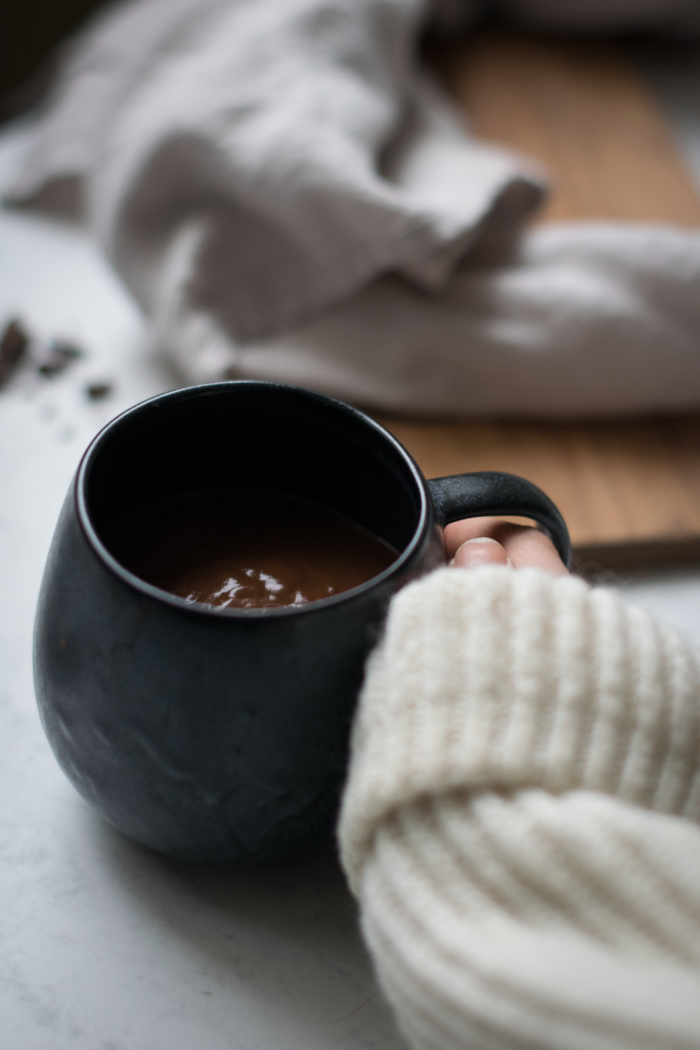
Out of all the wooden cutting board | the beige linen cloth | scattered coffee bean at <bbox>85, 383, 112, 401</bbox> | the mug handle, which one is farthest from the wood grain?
the mug handle

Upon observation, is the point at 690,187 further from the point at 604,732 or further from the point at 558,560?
the point at 604,732

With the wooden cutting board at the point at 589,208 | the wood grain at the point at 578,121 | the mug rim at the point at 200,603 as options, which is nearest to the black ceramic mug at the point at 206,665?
the mug rim at the point at 200,603

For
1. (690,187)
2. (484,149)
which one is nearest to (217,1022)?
(484,149)

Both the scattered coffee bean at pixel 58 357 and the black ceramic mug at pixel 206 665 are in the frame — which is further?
the scattered coffee bean at pixel 58 357

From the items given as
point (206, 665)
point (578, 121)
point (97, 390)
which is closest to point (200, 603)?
point (206, 665)

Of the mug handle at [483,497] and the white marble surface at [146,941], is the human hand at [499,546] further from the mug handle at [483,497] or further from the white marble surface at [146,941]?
the white marble surface at [146,941]

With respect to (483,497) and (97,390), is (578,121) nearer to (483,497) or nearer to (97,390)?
(97,390)

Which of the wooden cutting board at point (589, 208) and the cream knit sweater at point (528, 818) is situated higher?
the cream knit sweater at point (528, 818)
